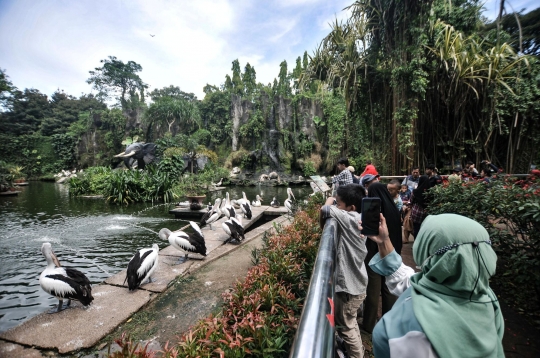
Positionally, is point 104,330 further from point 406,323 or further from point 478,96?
point 478,96

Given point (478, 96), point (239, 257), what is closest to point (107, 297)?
point (239, 257)

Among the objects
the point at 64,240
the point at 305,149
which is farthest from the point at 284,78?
the point at 64,240

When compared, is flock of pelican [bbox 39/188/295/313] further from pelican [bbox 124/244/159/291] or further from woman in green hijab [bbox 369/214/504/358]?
woman in green hijab [bbox 369/214/504/358]

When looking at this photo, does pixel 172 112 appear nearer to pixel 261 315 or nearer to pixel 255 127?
pixel 255 127

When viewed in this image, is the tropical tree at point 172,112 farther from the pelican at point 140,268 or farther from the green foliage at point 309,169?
the pelican at point 140,268

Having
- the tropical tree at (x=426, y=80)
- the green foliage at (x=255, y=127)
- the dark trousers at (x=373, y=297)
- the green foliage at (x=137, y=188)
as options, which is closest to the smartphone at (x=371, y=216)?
the dark trousers at (x=373, y=297)

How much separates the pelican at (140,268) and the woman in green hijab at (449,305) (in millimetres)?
3395

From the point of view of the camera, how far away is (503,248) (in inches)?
117

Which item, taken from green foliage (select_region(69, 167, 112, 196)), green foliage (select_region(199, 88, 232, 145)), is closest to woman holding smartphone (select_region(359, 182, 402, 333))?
green foliage (select_region(69, 167, 112, 196))

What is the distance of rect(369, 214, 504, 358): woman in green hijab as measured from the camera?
2.56ft

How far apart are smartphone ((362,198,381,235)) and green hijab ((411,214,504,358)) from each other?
458mm

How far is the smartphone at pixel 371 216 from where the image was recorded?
1431 millimetres

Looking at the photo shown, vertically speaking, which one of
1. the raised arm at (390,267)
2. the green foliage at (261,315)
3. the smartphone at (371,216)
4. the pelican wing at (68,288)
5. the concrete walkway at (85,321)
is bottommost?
the concrete walkway at (85,321)

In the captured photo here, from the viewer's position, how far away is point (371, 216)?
1.44 meters
